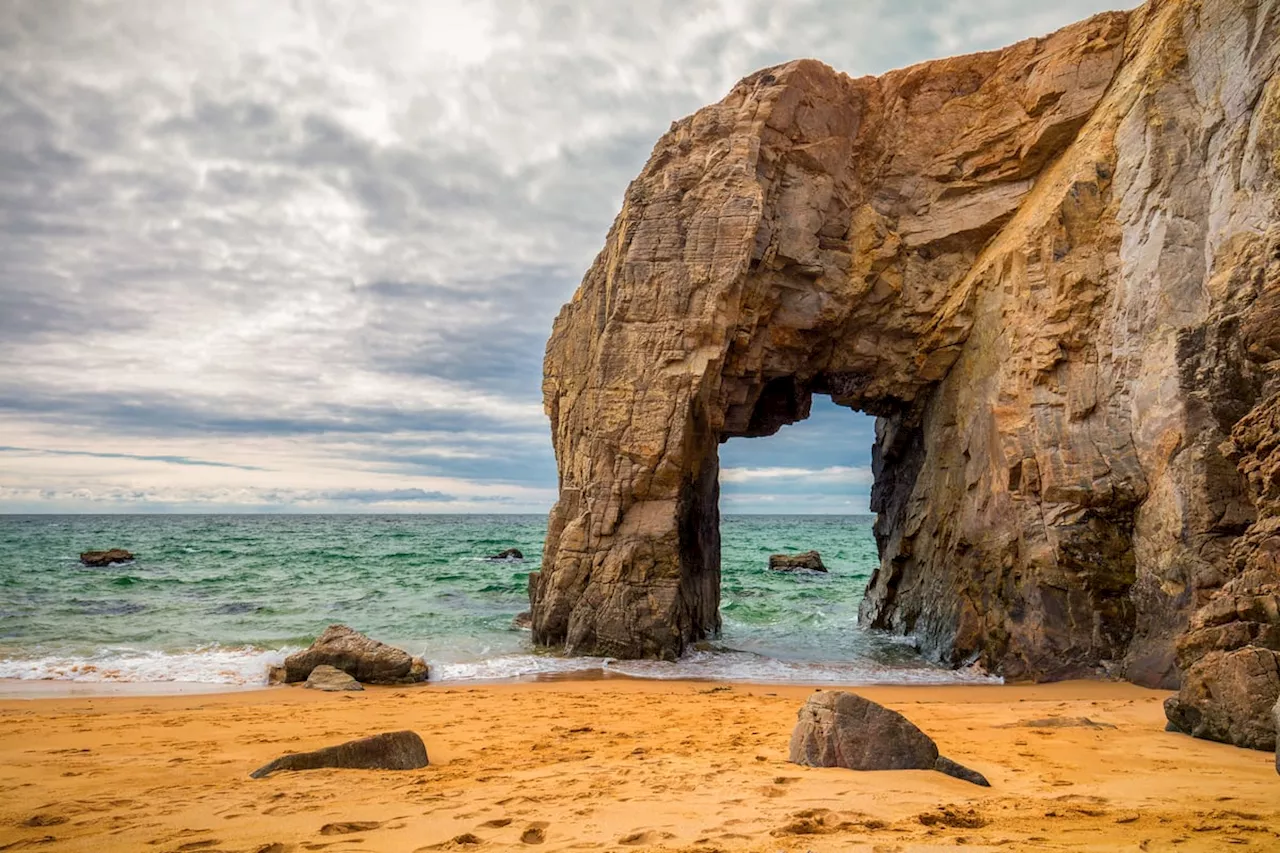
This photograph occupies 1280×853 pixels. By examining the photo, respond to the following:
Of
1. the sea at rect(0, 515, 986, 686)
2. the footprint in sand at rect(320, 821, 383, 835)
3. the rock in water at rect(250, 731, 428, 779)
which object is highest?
the footprint in sand at rect(320, 821, 383, 835)

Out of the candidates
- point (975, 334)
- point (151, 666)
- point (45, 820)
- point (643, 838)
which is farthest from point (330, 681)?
point (975, 334)

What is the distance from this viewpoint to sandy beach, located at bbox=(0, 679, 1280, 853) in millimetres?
4355

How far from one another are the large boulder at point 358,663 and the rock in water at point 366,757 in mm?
6494

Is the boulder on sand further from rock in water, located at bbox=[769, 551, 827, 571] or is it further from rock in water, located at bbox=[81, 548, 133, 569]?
rock in water, located at bbox=[81, 548, 133, 569]

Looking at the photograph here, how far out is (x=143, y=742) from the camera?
308 inches

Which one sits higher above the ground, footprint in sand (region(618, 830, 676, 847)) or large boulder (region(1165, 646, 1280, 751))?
large boulder (region(1165, 646, 1280, 751))

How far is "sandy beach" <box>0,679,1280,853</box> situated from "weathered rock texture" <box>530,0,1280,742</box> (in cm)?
348

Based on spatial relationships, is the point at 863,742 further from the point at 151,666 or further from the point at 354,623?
the point at 354,623

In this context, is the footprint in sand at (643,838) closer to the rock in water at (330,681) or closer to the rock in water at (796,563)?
the rock in water at (330,681)

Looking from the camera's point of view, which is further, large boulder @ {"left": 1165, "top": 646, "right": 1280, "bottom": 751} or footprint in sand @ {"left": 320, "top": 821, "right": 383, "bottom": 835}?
large boulder @ {"left": 1165, "top": 646, "right": 1280, "bottom": 751}

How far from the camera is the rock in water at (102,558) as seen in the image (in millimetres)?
37594

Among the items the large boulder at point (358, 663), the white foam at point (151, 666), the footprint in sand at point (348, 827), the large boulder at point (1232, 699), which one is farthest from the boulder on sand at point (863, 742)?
the white foam at point (151, 666)

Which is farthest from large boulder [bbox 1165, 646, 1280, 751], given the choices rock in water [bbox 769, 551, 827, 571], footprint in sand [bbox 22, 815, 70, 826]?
rock in water [bbox 769, 551, 827, 571]

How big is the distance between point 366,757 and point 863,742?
4.01 m
